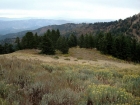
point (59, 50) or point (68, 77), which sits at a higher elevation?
point (68, 77)

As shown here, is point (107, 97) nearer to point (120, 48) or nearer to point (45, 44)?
point (45, 44)

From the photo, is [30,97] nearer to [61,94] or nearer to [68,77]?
[61,94]

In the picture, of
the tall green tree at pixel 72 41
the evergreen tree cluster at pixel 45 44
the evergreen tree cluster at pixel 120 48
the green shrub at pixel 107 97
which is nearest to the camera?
the green shrub at pixel 107 97

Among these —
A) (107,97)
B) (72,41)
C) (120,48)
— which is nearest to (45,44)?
(120,48)

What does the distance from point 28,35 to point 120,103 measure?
60.9 meters

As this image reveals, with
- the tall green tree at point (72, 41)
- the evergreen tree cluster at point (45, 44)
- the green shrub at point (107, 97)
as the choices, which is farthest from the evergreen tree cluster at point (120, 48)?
the green shrub at point (107, 97)

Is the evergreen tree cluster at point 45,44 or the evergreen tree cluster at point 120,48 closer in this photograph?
the evergreen tree cluster at point 45,44

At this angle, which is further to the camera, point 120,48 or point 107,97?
point 120,48

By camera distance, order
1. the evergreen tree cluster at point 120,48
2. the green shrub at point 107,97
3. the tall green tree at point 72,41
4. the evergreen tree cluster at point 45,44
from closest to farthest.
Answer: the green shrub at point 107,97 → the evergreen tree cluster at point 45,44 → the evergreen tree cluster at point 120,48 → the tall green tree at point 72,41

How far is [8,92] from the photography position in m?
4.44

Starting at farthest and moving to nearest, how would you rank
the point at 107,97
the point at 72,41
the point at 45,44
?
the point at 72,41 < the point at 45,44 < the point at 107,97

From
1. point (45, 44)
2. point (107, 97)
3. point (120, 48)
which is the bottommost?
point (120, 48)

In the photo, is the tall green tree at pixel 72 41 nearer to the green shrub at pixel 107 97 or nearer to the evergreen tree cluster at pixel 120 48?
the evergreen tree cluster at pixel 120 48

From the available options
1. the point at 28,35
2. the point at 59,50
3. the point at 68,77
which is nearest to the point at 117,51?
the point at 59,50
